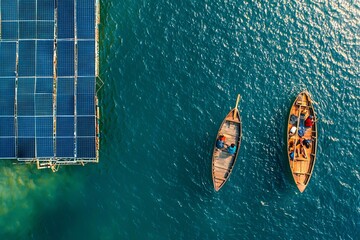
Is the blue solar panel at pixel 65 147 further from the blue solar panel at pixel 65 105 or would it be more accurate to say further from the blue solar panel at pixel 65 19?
the blue solar panel at pixel 65 19

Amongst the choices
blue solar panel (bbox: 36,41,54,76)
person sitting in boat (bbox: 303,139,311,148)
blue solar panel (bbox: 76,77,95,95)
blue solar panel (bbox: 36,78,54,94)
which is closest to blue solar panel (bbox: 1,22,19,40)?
blue solar panel (bbox: 36,41,54,76)

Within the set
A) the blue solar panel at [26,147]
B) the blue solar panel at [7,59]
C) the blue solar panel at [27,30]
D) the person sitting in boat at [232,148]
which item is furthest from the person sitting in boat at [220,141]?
the blue solar panel at [7,59]

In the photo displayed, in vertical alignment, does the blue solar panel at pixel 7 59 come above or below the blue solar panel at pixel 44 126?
above

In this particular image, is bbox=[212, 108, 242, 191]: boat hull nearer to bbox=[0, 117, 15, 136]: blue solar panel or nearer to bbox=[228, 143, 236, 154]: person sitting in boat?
bbox=[228, 143, 236, 154]: person sitting in boat

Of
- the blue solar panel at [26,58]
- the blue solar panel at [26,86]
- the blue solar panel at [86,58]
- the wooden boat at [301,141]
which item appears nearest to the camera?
the blue solar panel at [26,86]

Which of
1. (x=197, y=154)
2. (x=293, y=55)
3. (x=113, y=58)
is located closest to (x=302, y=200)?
(x=197, y=154)

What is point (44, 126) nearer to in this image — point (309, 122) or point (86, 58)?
point (86, 58)
